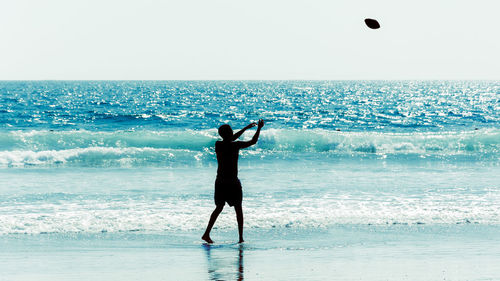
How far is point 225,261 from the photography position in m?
6.13

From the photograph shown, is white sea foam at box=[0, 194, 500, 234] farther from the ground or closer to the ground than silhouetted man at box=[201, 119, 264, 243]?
closer to the ground

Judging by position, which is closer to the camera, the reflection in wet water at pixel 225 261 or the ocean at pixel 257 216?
the reflection in wet water at pixel 225 261

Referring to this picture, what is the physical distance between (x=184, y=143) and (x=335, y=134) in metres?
6.26

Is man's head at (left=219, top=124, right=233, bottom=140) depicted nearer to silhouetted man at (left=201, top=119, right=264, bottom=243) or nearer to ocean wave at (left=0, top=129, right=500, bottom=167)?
silhouetted man at (left=201, top=119, right=264, bottom=243)

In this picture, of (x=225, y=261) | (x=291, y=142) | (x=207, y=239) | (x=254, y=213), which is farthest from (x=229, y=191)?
(x=291, y=142)

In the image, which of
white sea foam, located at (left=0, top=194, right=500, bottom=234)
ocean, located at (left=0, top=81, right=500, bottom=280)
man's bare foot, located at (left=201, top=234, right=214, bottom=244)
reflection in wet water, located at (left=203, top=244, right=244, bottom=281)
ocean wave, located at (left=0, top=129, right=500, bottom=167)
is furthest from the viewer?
ocean wave, located at (left=0, top=129, right=500, bottom=167)

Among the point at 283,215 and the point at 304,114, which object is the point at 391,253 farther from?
the point at 304,114

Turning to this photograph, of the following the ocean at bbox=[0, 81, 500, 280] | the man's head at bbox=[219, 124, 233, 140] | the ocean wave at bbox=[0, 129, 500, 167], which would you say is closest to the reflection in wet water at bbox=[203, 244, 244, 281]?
the ocean at bbox=[0, 81, 500, 280]

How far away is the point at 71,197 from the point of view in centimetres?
Result: 1068

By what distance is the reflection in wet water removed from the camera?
5.54 m

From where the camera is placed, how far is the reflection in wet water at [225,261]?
5.54 metres

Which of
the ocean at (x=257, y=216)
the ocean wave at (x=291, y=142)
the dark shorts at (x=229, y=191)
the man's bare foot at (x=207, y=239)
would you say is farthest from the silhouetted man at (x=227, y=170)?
the ocean wave at (x=291, y=142)

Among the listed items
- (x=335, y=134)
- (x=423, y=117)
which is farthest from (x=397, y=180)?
(x=423, y=117)

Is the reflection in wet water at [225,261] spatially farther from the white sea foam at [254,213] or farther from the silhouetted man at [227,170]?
the white sea foam at [254,213]
